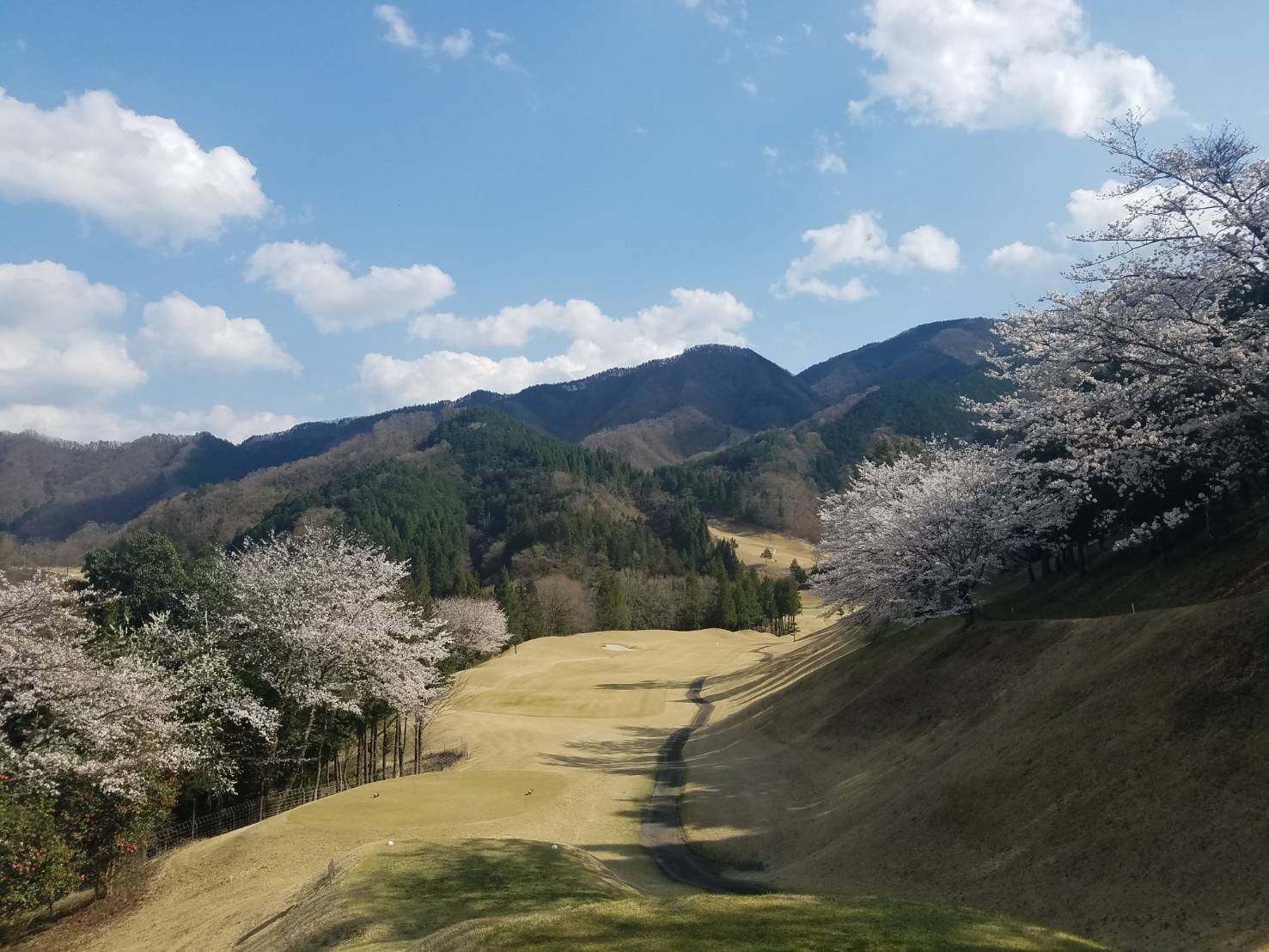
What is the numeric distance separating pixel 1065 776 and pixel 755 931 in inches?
354

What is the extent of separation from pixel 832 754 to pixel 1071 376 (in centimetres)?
1722

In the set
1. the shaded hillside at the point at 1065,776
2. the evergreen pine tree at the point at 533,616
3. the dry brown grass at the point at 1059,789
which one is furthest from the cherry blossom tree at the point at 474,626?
the dry brown grass at the point at 1059,789

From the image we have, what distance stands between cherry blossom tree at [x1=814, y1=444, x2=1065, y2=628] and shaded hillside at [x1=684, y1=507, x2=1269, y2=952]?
2093 millimetres

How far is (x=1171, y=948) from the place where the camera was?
10.9 metres

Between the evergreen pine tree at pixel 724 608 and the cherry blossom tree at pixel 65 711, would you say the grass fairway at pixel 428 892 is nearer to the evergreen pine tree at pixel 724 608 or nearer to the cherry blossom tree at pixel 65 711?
the cherry blossom tree at pixel 65 711

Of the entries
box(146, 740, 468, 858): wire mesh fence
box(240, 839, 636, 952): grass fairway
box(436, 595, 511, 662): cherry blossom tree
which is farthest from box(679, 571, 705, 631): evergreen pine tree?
box(240, 839, 636, 952): grass fairway

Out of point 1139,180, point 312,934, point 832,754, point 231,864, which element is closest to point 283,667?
point 231,864

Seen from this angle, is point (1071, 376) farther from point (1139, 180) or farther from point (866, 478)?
point (866, 478)

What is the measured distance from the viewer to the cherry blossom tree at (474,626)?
70438mm

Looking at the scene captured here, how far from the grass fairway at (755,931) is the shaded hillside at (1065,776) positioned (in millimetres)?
2057

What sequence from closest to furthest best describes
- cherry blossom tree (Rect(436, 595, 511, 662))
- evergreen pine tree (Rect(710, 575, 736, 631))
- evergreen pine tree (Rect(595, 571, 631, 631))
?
cherry blossom tree (Rect(436, 595, 511, 662)) → evergreen pine tree (Rect(595, 571, 631, 631)) → evergreen pine tree (Rect(710, 575, 736, 631))

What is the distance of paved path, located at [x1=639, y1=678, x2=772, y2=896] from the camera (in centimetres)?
1914

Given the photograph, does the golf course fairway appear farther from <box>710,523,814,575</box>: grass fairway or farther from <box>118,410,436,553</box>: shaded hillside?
<box>118,410,436,553</box>: shaded hillside

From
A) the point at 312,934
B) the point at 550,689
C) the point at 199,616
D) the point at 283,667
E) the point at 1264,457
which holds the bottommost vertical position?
the point at 550,689
